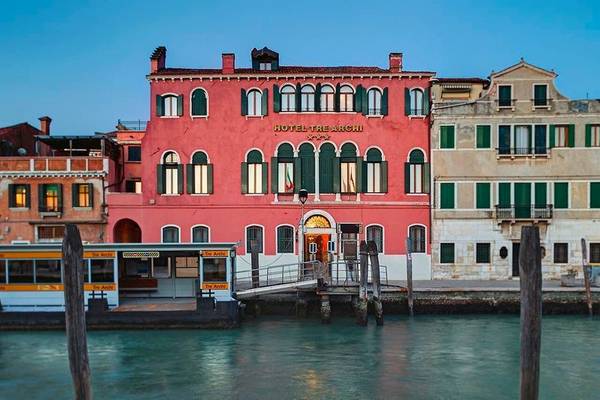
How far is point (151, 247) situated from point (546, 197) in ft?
54.3

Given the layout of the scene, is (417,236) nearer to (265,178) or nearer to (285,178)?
(285,178)

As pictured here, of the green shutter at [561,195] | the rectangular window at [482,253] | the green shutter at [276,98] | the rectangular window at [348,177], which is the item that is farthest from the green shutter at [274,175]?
the green shutter at [561,195]

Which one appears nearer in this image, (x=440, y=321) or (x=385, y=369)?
(x=385, y=369)

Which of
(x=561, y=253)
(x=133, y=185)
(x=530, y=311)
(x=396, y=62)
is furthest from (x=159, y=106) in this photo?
(x=530, y=311)

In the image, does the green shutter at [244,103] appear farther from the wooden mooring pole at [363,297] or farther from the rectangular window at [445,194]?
the wooden mooring pole at [363,297]

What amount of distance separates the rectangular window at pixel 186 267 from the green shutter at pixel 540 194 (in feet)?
48.2

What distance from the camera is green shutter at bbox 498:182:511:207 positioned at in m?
26.5

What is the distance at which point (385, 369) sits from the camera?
14703mm

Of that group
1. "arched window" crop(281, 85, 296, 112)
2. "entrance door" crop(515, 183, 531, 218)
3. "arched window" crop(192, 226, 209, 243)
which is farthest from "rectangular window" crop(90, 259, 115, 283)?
"entrance door" crop(515, 183, 531, 218)

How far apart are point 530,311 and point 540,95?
19.7 metres

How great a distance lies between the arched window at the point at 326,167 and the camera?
27078mm

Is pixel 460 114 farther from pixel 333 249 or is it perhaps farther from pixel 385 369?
pixel 385 369

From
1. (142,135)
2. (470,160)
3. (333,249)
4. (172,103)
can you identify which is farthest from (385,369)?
(142,135)

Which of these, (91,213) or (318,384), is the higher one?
(91,213)
